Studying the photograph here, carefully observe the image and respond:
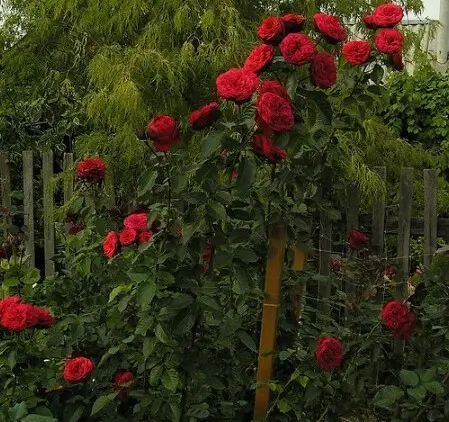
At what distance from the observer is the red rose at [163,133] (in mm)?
1956

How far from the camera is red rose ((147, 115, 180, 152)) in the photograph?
6.42 feet

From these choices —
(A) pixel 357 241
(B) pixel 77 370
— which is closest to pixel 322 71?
(A) pixel 357 241

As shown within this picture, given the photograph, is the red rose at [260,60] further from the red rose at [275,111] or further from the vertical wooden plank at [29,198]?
the vertical wooden plank at [29,198]

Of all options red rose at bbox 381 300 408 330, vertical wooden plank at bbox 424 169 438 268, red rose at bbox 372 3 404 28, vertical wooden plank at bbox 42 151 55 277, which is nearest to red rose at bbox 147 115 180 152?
red rose at bbox 372 3 404 28

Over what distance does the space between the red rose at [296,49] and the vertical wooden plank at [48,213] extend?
264cm

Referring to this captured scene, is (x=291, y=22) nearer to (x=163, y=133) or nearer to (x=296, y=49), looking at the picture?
(x=296, y=49)

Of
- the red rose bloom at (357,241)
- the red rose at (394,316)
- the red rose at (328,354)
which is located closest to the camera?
the red rose at (328,354)

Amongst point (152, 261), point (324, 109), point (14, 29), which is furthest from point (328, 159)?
point (14, 29)

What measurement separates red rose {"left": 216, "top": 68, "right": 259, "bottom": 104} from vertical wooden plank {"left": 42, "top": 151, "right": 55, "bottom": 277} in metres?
2.61

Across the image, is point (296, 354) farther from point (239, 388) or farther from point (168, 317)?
point (168, 317)

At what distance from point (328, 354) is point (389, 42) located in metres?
0.85

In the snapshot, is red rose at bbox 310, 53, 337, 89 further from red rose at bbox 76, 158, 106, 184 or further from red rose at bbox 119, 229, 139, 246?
red rose at bbox 76, 158, 106, 184

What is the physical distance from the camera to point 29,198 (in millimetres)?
4547

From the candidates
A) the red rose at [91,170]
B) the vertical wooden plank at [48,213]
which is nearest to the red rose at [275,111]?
the red rose at [91,170]
